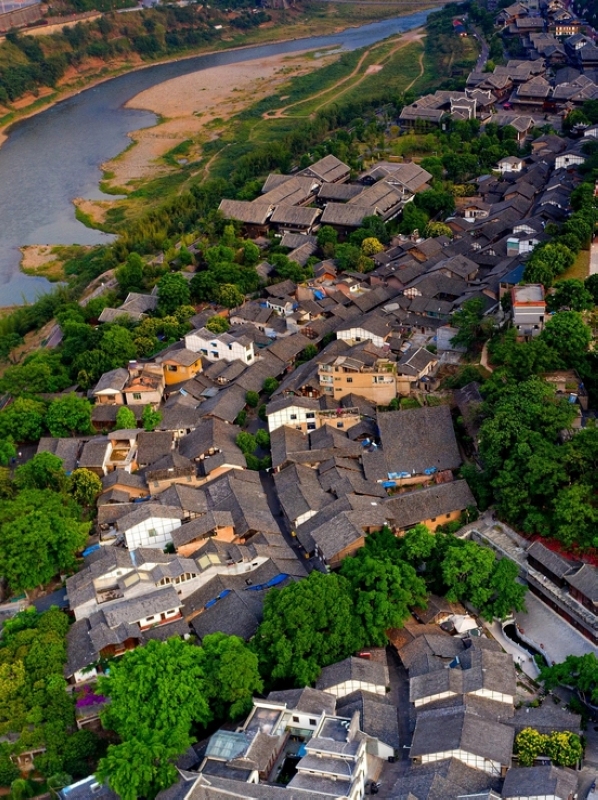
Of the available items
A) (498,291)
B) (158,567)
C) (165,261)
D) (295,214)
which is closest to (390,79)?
(295,214)

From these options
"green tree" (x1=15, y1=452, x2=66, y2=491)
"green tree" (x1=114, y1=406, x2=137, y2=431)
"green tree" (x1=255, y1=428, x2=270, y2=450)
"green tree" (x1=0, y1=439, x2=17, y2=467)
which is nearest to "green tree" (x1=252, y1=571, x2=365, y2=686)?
"green tree" (x1=255, y1=428, x2=270, y2=450)

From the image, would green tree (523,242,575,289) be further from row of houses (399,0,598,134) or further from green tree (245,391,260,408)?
row of houses (399,0,598,134)

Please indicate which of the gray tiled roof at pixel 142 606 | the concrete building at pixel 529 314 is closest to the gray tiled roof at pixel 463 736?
the gray tiled roof at pixel 142 606

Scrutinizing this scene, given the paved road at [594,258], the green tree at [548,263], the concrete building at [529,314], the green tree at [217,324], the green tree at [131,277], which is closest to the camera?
the concrete building at [529,314]

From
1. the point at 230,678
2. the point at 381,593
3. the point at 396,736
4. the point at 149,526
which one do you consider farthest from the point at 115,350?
the point at 396,736

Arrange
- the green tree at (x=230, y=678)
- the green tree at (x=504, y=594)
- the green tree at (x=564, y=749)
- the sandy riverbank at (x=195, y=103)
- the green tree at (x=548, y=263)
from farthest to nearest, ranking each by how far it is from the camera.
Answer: the sandy riverbank at (x=195, y=103), the green tree at (x=548, y=263), the green tree at (x=504, y=594), the green tree at (x=230, y=678), the green tree at (x=564, y=749)

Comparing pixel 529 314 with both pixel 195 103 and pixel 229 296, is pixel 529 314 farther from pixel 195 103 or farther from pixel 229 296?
pixel 195 103

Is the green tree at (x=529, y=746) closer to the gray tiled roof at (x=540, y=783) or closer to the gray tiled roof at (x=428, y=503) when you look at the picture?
the gray tiled roof at (x=540, y=783)

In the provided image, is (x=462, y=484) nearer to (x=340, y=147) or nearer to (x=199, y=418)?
(x=199, y=418)
